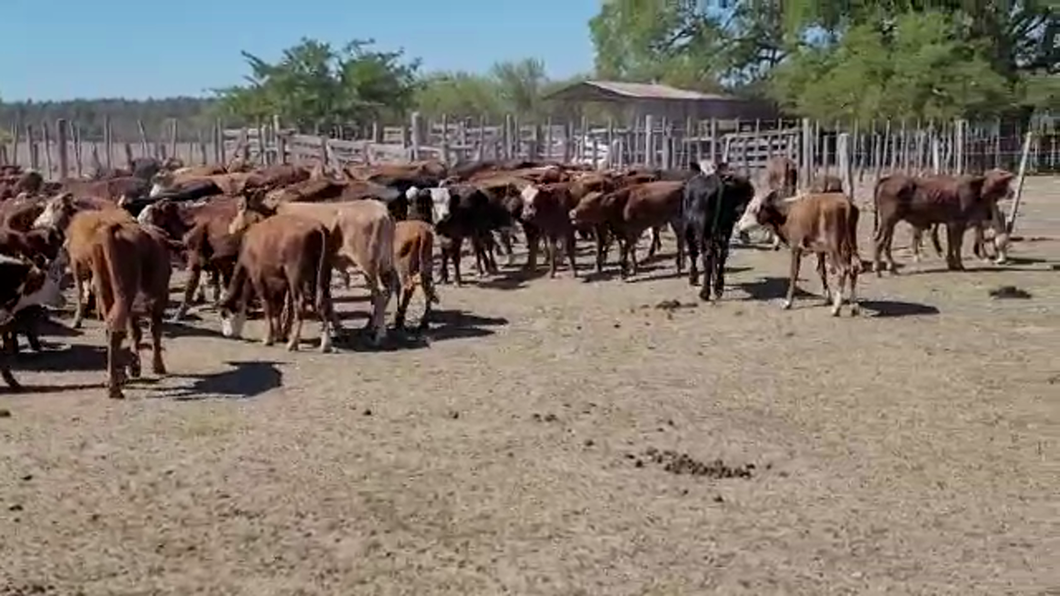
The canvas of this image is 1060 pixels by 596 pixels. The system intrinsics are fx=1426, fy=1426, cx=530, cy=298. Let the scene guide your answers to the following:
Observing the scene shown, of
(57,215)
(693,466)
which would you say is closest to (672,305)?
(57,215)

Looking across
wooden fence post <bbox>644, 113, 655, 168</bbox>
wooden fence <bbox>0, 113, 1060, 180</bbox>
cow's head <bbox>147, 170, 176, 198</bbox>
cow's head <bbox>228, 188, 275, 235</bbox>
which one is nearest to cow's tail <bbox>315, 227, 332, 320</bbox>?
cow's head <bbox>228, 188, 275, 235</bbox>

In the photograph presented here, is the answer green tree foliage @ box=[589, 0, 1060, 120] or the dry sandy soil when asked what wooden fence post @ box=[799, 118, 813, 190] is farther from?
the dry sandy soil

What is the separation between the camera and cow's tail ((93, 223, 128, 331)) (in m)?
11.6

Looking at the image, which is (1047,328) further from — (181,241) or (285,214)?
(181,241)

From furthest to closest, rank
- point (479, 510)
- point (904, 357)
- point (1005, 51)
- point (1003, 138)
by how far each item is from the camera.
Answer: point (1005, 51), point (1003, 138), point (904, 357), point (479, 510)

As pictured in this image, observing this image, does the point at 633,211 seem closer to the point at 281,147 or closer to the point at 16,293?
the point at 16,293

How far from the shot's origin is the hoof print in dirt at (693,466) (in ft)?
30.8

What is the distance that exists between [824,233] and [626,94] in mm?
42923

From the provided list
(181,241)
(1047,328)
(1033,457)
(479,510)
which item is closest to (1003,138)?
(1047,328)

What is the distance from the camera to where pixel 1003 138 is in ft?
147

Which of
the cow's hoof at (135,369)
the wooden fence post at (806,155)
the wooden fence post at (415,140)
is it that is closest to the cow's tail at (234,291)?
the cow's hoof at (135,369)

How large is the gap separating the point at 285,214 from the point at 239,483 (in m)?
6.50

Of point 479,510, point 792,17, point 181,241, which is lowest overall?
point 479,510

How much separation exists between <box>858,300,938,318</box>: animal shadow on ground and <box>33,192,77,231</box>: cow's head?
902 centimetres
